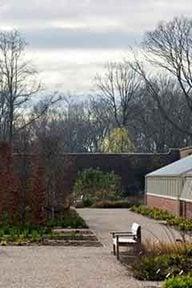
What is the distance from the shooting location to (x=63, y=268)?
18.1 meters

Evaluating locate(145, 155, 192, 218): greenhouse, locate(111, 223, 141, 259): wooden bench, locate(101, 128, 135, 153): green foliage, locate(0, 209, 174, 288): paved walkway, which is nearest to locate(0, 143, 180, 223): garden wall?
locate(0, 209, 174, 288): paved walkway

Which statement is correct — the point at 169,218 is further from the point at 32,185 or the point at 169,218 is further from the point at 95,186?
the point at 95,186

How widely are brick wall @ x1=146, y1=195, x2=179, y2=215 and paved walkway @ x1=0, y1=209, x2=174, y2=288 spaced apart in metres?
11.9

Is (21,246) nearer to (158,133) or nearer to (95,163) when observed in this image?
(95,163)

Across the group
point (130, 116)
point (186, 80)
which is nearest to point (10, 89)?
point (186, 80)

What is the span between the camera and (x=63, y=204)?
3991 cm

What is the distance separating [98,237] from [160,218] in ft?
32.3

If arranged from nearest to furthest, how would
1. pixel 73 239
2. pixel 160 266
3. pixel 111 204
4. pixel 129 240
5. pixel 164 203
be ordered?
pixel 160 266, pixel 129 240, pixel 73 239, pixel 164 203, pixel 111 204

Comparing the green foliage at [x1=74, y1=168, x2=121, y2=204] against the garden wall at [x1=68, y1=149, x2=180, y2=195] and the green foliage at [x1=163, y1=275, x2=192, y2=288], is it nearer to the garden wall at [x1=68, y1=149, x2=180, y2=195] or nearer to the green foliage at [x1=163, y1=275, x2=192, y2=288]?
the garden wall at [x1=68, y1=149, x2=180, y2=195]

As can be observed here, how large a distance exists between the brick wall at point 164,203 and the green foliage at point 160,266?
18930 millimetres

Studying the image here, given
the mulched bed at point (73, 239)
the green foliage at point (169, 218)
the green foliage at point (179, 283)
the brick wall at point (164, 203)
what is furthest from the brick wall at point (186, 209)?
the green foliage at point (179, 283)

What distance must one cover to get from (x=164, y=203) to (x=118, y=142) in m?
40.2

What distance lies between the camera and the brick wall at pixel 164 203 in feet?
122

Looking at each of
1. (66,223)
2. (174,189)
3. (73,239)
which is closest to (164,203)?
(174,189)
